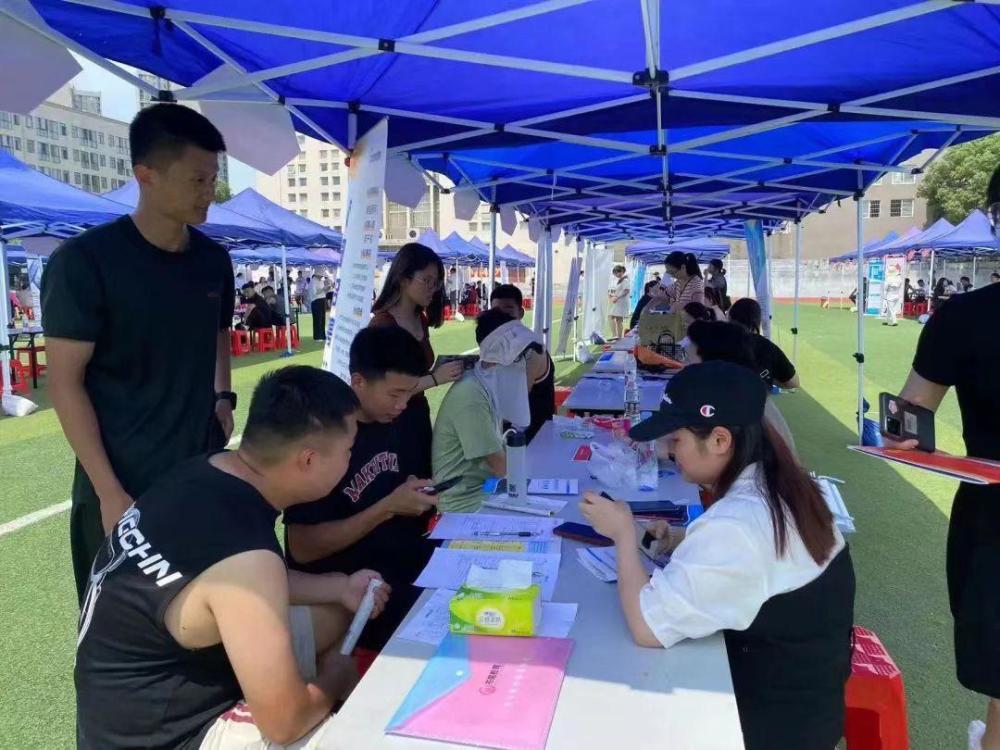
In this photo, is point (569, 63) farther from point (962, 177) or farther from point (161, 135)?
point (962, 177)

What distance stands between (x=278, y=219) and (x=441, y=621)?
12.8 meters

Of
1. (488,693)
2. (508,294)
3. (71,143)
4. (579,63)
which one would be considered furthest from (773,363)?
(71,143)

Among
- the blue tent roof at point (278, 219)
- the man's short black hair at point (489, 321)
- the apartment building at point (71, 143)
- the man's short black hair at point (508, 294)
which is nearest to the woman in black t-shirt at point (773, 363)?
the man's short black hair at point (508, 294)

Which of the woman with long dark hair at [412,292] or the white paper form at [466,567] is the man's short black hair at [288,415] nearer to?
the white paper form at [466,567]

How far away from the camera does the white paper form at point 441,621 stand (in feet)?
4.94

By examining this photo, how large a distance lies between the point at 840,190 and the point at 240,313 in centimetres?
1349

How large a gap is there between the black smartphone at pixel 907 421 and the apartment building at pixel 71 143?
78905 millimetres

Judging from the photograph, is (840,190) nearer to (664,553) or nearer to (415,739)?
(664,553)

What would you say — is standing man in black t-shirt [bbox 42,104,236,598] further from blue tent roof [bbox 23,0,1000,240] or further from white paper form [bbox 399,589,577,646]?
blue tent roof [bbox 23,0,1000,240]

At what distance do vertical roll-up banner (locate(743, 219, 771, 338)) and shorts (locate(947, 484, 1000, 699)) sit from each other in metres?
8.34

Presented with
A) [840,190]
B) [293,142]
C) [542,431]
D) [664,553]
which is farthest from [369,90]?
[840,190]

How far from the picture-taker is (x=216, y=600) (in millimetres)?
1125

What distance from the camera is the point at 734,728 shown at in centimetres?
118

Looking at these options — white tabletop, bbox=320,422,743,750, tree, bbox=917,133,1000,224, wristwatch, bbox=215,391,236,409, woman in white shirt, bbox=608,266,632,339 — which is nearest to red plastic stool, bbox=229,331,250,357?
woman in white shirt, bbox=608,266,632,339
